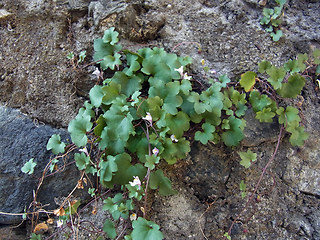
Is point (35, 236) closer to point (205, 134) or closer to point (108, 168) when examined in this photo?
point (108, 168)

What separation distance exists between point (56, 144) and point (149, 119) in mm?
496

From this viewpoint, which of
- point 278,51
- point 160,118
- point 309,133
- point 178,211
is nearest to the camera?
point 160,118

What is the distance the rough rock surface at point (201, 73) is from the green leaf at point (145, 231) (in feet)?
0.72

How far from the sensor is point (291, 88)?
5.20 ft

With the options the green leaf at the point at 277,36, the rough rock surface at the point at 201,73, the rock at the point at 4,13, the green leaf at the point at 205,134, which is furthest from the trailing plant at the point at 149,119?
the rock at the point at 4,13

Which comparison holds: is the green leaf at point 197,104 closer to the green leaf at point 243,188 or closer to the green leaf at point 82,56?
the green leaf at point 243,188

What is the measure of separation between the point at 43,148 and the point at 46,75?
415 mm

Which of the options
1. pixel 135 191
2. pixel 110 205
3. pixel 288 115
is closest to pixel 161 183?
pixel 135 191

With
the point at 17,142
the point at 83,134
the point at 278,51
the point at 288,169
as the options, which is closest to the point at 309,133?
the point at 288,169

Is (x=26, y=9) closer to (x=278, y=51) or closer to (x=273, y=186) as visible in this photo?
(x=278, y=51)

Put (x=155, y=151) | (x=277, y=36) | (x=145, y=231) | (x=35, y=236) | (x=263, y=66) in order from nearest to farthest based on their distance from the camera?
1. (x=145, y=231)
2. (x=155, y=151)
3. (x=35, y=236)
4. (x=263, y=66)
5. (x=277, y=36)

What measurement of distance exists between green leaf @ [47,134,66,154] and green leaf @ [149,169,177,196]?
471mm

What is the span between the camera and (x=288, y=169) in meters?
1.61

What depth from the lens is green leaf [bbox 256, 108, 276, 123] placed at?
154 cm
